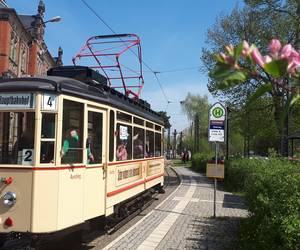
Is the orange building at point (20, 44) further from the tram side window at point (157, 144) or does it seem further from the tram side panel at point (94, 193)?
the tram side panel at point (94, 193)

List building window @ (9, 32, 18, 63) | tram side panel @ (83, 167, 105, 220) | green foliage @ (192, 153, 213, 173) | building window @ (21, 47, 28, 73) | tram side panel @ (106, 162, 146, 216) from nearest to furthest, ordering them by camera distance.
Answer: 1. tram side panel @ (83, 167, 105, 220)
2. tram side panel @ (106, 162, 146, 216)
3. green foliage @ (192, 153, 213, 173)
4. building window @ (9, 32, 18, 63)
5. building window @ (21, 47, 28, 73)

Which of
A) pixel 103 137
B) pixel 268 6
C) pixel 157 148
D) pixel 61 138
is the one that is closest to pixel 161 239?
pixel 103 137

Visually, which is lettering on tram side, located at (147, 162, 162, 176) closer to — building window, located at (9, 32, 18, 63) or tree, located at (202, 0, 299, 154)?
tree, located at (202, 0, 299, 154)

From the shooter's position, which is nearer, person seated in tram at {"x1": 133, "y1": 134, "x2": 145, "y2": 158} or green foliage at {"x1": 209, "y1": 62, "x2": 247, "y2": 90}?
green foliage at {"x1": 209, "y1": 62, "x2": 247, "y2": 90}

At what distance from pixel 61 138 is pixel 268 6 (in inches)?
972

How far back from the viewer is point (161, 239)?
943 cm

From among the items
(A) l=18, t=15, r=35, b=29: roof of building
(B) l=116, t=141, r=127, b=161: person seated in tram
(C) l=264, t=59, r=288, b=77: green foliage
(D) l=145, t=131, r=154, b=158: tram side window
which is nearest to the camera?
(C) l=264, t=59, r=288, b=77: green foliage

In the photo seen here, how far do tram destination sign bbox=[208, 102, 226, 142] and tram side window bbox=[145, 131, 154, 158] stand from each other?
1.85 m

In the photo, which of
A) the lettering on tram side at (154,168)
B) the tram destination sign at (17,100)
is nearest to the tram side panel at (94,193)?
the tram destination sign at (17,100)

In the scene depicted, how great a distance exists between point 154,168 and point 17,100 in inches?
331

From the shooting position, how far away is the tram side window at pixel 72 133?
7746mm

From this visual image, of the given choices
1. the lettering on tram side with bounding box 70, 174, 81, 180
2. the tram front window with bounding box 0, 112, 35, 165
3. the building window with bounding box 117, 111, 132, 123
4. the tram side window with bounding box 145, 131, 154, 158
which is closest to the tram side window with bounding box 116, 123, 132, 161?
the building window with bounding box 117, 111, 132, 123

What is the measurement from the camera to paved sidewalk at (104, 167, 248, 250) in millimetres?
8914

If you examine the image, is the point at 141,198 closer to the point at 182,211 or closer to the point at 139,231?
the point at 182,211
